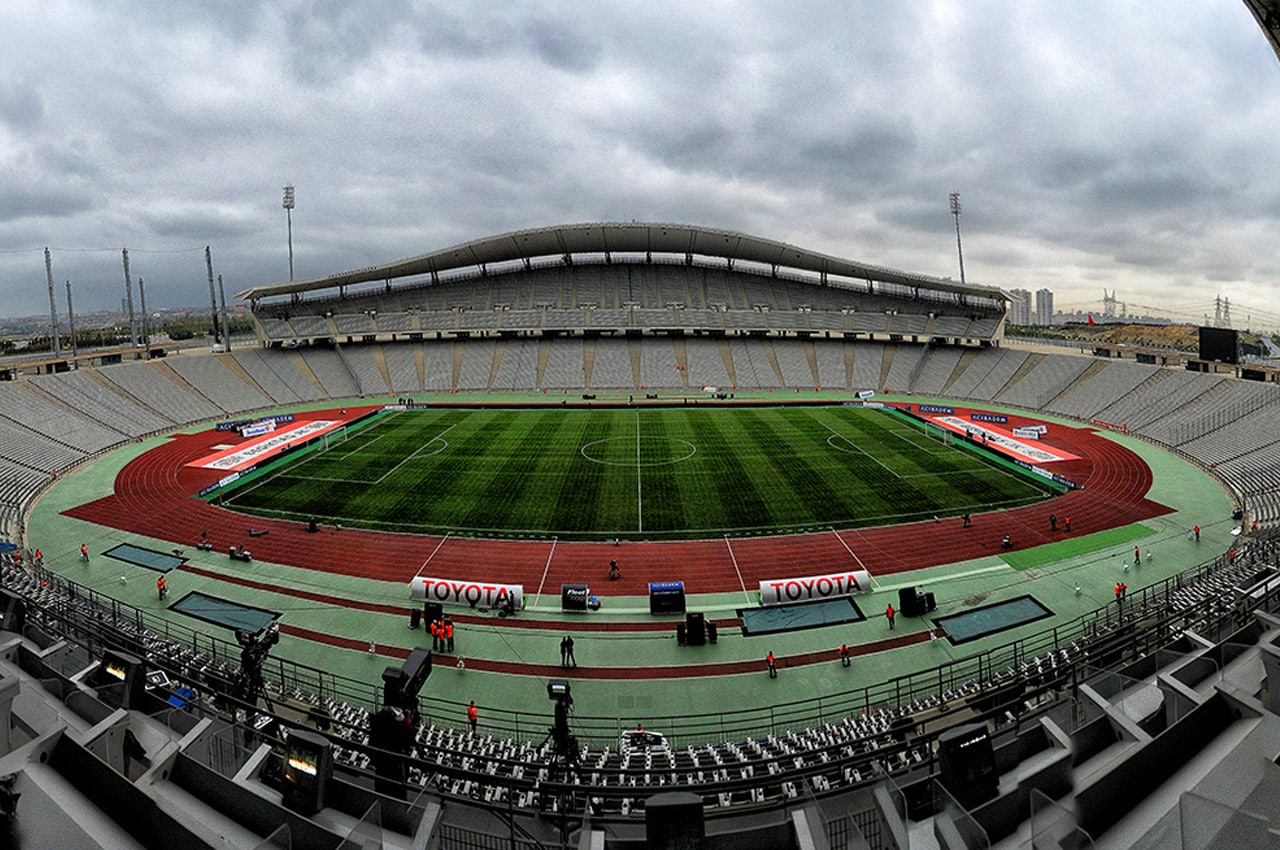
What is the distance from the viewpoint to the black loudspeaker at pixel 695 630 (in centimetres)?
1616

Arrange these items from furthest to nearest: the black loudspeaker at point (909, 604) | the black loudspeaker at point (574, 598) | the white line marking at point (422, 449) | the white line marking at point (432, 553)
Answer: the white line marking at point (422, 449) → the white line marking at point (432, 553) → the black loudspeaker at point (574, 598) → the black loudspeaker at point (909, 604)

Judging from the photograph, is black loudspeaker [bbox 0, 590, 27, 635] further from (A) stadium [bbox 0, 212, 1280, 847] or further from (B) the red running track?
(B) the red running track

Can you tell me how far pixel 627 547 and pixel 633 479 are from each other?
27.6 feet

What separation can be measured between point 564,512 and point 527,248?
50879 mm

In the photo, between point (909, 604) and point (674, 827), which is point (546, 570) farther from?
point (674, 827)

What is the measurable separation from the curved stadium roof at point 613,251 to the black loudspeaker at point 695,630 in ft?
185

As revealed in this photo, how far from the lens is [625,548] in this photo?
890 inches

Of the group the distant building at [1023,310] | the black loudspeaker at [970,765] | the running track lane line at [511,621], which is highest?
the distant building at [1023,310]

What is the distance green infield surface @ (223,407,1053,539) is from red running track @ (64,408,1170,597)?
116 cm

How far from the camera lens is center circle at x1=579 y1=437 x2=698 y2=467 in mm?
34281

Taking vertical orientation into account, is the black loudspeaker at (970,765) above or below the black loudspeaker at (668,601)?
above

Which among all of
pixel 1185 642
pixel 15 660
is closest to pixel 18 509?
pixel 15 660

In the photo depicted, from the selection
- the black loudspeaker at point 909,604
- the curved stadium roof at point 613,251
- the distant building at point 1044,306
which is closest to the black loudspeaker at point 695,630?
the black loudspeaker at point 909,604

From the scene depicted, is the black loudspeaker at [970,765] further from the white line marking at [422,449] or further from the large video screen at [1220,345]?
the large video screen at [1220,345]
